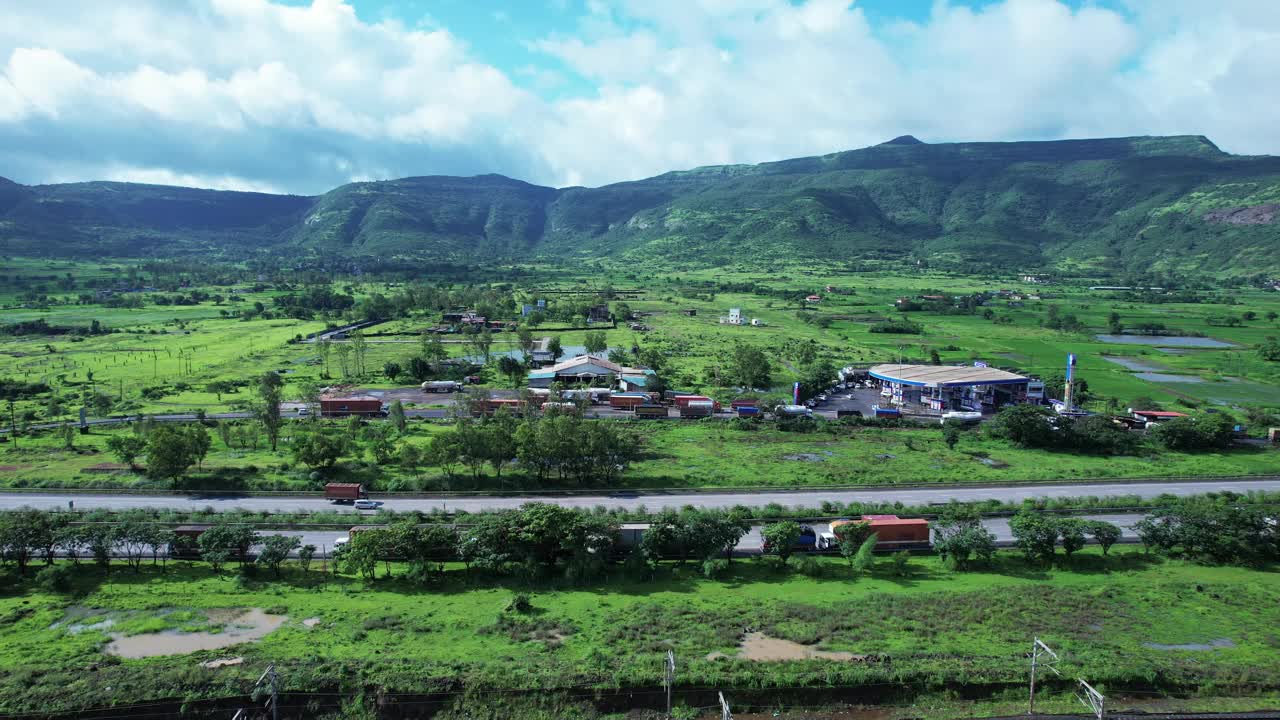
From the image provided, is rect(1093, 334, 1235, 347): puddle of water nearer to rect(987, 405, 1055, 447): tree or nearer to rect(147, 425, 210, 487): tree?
rect(987, 405, 1055, 447): tree

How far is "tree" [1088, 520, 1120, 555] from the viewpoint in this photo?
28.3 metres

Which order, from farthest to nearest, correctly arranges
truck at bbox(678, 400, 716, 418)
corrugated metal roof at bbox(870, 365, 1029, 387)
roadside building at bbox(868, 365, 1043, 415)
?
1. corrugated metal roof at bbox(870, 365, 1029, 387)
2. roadside building at bbox(868, 365, 1043, 415)
3. truck at bbox(678, 400, 716, 418)

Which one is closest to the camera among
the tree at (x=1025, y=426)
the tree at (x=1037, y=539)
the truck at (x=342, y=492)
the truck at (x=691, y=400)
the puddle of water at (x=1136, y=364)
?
the tree at (x=1037, y=539)

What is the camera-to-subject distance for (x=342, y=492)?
113 ft

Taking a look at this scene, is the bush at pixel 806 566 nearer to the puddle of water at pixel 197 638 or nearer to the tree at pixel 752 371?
the puddle of water at pixel 197 638

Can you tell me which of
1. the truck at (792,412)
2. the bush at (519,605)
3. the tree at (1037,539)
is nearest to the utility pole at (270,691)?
the bush at (519,605)

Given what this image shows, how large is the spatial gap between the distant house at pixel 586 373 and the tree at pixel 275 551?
1375 inches

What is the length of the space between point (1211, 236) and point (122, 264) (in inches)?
11962

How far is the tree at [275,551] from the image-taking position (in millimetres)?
26062

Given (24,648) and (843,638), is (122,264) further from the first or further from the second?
(843,638)

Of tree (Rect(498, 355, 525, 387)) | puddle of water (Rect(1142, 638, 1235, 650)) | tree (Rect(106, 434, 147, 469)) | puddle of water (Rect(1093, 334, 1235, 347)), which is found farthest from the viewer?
puddle of water (Rect(1093, 334, 1235, 347))

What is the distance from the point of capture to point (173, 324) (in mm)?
101375

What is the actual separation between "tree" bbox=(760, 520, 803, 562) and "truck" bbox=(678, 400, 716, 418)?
950 inches

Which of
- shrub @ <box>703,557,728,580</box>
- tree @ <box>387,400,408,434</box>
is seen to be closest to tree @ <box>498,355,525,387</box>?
tree @ <box>387,400,408,434</box>
